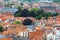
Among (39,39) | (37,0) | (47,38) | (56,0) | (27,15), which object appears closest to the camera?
(39,39)

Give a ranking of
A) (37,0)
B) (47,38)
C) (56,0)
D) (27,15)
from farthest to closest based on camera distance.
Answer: (37,0) → (56,0) → (27,15) → (47,38)

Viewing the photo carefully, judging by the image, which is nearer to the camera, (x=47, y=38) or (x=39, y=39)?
(x=39, y=39)

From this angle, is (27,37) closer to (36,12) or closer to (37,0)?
(36,12)

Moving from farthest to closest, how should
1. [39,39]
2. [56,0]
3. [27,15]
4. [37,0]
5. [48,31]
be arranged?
[37,0]
[56,0]
[27,15]
[48,31]
[39,39]

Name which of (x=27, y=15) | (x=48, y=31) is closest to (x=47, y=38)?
(x=48, y=31)

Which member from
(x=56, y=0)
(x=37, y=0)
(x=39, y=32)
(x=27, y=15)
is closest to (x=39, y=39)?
(x=39, y=32)

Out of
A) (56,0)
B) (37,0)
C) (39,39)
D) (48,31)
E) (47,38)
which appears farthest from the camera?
(37,0)

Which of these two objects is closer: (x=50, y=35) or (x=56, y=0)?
(x=50, y=35)

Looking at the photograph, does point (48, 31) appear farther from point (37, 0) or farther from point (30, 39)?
point (37, 0)
